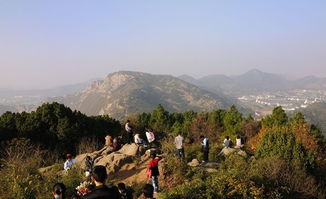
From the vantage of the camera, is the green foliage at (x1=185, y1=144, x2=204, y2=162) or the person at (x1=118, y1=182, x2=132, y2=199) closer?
the person at (x1=118, y1=182, x2=132, y2=199)

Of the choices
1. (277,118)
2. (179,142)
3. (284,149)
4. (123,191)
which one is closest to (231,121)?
(277,118)

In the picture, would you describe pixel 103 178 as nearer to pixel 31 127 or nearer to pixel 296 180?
pixel 296 180

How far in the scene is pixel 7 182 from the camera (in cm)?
1330

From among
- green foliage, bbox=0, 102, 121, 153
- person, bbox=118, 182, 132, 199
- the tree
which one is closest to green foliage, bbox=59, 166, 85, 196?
person, bbox=118, 182, 132, 199

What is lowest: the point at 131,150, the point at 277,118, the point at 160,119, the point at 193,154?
the point at 160,119

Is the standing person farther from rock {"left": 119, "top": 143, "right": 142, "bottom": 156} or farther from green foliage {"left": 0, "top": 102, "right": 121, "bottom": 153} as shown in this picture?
green foliage {"left": 0, "top": 102, "right": 121, "bottom": 153}

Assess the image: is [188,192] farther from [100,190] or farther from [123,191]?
[100,190]

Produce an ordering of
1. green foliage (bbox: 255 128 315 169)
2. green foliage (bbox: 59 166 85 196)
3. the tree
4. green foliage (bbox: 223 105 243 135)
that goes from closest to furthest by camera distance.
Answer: green foliage (bbox: 59 166 85 196) → green foliage (bbox: 255 128 315 169) → green foliage (bbox: 223 105 243 135) → the tree

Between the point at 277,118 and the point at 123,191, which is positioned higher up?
the point at 123,191

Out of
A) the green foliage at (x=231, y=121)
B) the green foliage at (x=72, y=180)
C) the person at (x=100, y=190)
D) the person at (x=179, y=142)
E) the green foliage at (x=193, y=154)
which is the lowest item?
the green foliage at (x=231, y=121)

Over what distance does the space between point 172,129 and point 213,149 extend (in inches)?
1044

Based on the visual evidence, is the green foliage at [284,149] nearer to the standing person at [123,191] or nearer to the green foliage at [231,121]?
the standing person at [123,191]

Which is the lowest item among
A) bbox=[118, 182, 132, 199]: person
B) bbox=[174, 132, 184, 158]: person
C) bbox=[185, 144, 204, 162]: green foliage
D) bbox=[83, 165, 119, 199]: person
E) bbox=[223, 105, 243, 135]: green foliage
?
bbox=[223, 105, 243, 135]: green foliage

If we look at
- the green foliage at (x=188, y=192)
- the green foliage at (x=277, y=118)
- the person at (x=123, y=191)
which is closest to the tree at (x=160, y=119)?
the green foliage at (x=277, y=118)
